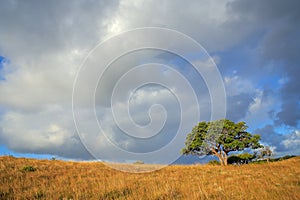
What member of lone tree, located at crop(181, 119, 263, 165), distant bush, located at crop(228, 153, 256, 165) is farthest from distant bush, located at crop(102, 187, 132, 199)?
distant bush, located at crop(228, 153, 256, 165)

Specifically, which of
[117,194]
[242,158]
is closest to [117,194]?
[117,194]

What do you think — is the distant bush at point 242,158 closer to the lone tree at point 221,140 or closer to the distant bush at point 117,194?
the lone tree at point 221,140

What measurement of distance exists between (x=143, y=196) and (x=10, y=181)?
814cm

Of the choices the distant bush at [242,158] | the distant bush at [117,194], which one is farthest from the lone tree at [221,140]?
the distant bush at [117,194]

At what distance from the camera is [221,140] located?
118ft

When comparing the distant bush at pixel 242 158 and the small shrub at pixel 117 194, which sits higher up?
the distant bush at pixel 242 158

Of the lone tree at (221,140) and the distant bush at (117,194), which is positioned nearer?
the distant bush at (117,194)

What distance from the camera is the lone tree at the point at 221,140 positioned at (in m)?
35.7

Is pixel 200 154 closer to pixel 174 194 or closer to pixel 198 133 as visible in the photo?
pixel 198 133

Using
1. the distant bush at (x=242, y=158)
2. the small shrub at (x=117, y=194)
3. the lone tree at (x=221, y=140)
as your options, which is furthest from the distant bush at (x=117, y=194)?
the distant bush at (x=242, y=158)

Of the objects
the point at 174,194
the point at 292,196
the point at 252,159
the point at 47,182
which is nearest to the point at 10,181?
the point at 47,182

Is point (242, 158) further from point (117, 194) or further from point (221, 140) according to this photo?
point (117, 194)

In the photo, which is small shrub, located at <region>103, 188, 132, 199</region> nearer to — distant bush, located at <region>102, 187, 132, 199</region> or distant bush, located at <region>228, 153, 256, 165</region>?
distant bush, located at <region>102, 187, 132, 199</region>

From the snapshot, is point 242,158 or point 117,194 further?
point 242,158
